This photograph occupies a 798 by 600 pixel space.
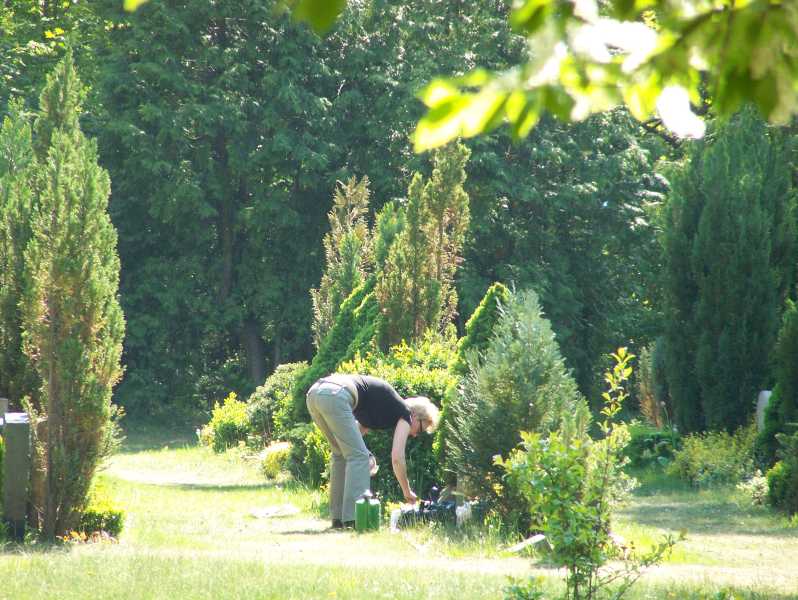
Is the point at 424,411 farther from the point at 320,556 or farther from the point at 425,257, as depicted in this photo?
the point at 425,257

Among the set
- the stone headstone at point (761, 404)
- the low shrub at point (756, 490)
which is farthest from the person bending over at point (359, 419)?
the stone headstone at point (761, 404)

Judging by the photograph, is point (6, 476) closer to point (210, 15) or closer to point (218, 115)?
point (218, 115)

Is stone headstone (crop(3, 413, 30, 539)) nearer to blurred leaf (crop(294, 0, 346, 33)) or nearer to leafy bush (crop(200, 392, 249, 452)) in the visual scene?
blurred leaf (crop(294, 0, 346, 33))

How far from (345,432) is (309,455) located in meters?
3.98

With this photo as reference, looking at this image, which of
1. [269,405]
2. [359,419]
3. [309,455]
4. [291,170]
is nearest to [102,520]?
[359,419]

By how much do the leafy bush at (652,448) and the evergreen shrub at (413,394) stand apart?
4155 mm

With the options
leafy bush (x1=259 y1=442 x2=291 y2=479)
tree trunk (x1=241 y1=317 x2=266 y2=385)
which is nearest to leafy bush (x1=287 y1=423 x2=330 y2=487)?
leafy bush (x1=259 y1=442 x2=291 y2=479)

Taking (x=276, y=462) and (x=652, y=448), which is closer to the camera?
(x=276, y=462)

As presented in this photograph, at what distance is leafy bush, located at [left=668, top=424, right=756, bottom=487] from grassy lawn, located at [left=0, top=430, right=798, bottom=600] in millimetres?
491

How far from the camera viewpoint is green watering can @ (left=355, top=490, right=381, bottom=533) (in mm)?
9773

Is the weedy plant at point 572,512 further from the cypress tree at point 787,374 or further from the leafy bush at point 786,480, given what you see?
the cypress tree at point 787,374

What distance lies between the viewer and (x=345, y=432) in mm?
10031

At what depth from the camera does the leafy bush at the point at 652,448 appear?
16344 millimetres

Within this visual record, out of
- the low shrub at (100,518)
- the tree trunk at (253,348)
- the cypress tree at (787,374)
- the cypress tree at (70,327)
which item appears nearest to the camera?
the cypress tree at (70,327)
